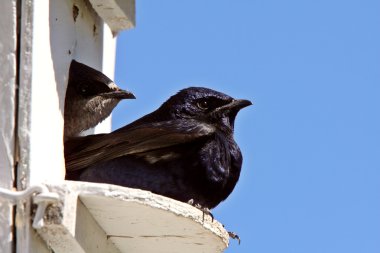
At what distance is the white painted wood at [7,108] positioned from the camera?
15.3 feet

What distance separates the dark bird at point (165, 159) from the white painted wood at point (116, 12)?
0.51 metres

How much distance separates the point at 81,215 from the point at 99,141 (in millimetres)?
1268

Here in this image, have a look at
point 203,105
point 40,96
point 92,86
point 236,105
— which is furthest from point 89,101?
point 40,96

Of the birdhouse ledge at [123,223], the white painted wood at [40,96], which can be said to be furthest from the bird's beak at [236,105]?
the birdhouse ledge at [123,223]

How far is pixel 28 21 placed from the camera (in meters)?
4.98

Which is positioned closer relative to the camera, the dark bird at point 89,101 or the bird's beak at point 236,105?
the dark bird at point 89,101

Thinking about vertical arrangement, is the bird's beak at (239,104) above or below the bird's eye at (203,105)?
above

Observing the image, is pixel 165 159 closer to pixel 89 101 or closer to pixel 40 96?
pixel 89 101

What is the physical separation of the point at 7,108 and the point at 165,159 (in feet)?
4.44

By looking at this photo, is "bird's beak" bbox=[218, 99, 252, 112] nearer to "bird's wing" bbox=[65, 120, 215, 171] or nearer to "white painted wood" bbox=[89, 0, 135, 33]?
"bird's wing" bbox=[65, 120, 215, 171]

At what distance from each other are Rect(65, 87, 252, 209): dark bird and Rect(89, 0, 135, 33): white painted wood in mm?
513

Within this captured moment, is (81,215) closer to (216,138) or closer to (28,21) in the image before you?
(28,21)

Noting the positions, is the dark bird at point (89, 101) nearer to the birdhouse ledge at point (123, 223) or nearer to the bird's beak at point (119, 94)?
the bird's beak at point (119, 94)

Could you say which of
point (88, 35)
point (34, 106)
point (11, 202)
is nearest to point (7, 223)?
point (11, 202)
